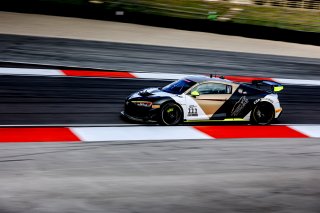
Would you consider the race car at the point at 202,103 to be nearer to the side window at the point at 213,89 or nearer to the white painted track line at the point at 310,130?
the side window at the point at 213,89

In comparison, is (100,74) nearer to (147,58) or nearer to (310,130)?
(147,58)

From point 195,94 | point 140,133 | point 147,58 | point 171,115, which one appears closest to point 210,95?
point 195,94

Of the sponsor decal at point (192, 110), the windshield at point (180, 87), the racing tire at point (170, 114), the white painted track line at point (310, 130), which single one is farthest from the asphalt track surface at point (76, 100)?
the sponsor decal at point (192, 110)

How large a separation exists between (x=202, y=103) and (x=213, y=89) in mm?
467

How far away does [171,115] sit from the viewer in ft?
50.0

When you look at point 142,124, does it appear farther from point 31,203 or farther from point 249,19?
point 249,19

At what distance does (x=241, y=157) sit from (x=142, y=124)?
3.31 meters

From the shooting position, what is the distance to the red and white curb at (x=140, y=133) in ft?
45.4

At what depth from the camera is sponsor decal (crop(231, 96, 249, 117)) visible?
15.8 metres

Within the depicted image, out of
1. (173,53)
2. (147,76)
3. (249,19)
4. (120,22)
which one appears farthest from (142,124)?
(249,19)

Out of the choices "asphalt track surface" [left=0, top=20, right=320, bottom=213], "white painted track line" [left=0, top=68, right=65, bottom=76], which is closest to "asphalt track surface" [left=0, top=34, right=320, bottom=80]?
"white painted track line" [left=0, top=68, right=65, bottom=76]

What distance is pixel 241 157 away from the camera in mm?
12820

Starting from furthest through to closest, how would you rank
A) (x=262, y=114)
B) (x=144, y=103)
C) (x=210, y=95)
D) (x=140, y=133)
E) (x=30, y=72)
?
(x=30, y=72), (x=262, y=114), (x=210, y=95), (x=144, y=103), (x=140, y=133)

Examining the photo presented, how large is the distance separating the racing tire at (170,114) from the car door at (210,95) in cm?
50
